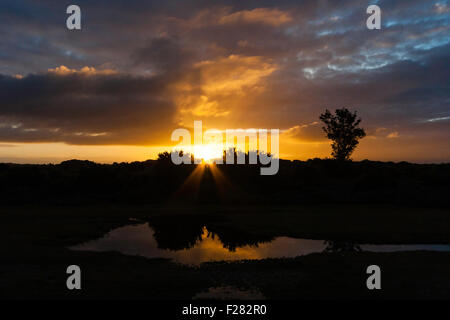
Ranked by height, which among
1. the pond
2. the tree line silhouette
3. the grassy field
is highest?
the tree line silhouette

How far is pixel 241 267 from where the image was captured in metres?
21.0

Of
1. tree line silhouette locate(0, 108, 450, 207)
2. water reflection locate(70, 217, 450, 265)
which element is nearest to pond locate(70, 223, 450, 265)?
water reflection locate(70, 217, 450, 265)

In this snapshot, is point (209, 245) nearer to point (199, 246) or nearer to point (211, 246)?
point (211, 246)

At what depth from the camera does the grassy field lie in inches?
661

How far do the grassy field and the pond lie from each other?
1.60 m

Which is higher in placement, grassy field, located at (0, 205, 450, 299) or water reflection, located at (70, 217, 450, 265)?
grassy field, located at (0, 205, 450, 299)

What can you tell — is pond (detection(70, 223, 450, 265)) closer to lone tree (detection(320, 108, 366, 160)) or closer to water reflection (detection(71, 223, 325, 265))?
water reflection (detection(71, 223, 325, 265))

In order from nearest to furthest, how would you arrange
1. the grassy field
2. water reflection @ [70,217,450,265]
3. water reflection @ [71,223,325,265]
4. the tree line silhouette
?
the grassy field < water reflection @ [71,223,325,265] < water reflection @ [70,217,450,265] < the tree line silhouette

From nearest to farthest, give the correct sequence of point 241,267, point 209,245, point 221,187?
point 241,267, point 209,245, point 221,187

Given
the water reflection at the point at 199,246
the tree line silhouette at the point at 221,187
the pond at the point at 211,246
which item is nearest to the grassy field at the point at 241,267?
the pond at the point at 211,246

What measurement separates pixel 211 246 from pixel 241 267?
722 cm

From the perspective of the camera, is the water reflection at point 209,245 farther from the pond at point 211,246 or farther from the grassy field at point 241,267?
the grassy field at point 241,267

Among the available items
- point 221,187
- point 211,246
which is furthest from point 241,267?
point 221,187

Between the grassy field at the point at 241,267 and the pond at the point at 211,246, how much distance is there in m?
1.60
